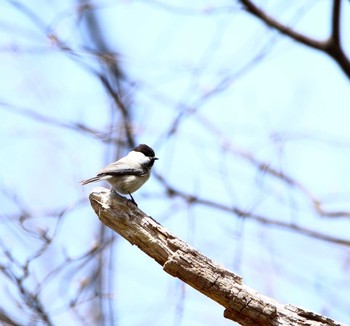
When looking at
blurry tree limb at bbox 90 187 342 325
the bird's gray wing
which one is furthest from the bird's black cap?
blurry tree limb at bbox 90 187 342 325

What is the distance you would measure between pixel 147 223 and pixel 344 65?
268cm

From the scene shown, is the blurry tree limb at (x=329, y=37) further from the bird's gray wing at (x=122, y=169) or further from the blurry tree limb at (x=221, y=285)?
the blurry tree limb at (x=221, y=285)

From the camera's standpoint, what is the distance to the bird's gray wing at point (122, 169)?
410cm

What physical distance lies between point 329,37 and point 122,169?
221 cm

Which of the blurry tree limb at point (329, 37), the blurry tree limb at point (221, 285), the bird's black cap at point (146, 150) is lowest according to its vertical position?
the blurry tree limb at point (221, 285)

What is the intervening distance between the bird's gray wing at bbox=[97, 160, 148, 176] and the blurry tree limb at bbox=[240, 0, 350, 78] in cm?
187

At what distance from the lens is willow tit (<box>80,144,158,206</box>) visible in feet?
13.5

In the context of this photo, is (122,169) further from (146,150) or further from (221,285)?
(221,285)

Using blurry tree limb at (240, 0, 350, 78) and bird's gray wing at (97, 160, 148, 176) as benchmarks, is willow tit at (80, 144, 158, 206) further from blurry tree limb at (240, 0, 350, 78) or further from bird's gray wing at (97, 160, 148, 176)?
blurry tree limb at (240, 0, 350, 78)

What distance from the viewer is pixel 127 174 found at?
4.21 m

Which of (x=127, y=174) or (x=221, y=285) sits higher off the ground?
(x=127, y=174)

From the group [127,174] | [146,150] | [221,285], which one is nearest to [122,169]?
[127,174]

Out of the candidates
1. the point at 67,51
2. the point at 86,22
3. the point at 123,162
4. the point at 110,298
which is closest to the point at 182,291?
the point at 110,298

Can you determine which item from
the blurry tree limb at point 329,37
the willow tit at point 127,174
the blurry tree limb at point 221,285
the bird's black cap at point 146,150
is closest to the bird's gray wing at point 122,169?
the willow tit at point 127,174
